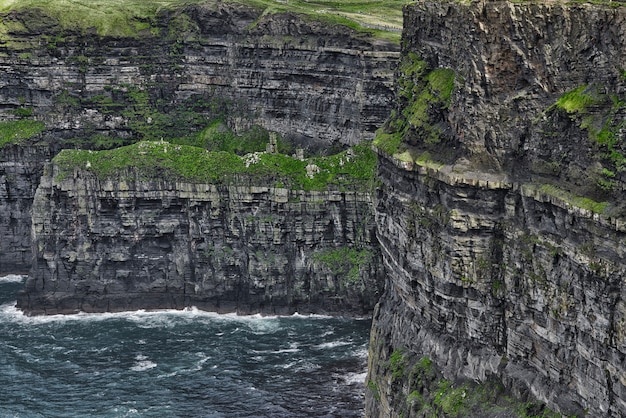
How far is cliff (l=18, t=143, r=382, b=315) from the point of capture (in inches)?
4402

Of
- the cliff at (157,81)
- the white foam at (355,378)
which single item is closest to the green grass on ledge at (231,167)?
the cliff at (157,81)

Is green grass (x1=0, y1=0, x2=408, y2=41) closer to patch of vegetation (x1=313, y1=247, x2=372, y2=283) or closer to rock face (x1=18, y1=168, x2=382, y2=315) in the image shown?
rock face (x1=18, y1=168, x2=382, y2=315)

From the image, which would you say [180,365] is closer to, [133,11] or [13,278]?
[13,278]

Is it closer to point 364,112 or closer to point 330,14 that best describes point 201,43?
point 330,14

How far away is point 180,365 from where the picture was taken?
96875 mm

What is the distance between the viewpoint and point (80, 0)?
14112 cm

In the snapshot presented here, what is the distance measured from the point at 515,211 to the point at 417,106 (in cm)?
1395

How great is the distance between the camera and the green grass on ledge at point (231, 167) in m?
114

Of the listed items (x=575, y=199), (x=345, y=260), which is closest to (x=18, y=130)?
(x=345, y=260)

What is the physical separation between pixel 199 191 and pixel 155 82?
91.1 ft

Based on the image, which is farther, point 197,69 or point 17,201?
point 197,69

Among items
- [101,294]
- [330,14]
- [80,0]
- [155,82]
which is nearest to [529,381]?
[101,294]

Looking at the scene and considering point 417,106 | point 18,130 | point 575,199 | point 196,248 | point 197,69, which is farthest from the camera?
point 197,69

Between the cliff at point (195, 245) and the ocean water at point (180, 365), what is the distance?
253 centimetres
